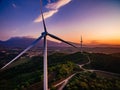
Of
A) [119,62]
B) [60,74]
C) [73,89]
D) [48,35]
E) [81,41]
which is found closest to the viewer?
[48,35]

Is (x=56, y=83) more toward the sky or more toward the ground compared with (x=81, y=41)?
more toward the ground

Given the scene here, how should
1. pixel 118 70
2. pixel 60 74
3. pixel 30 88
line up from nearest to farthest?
pixel 30 88 → pixel 60 74 → pixel 118 70

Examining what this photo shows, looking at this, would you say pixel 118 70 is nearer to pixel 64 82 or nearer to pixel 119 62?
pixel 119 62

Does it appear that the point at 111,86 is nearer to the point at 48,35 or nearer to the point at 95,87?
the point at 95,87

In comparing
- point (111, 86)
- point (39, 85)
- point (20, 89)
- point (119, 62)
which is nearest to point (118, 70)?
point (119, 62)

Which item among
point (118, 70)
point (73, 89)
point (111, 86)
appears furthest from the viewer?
point (118, 70)

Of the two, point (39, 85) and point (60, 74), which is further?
point (60, 74)

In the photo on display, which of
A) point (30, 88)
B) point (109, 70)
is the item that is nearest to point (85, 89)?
point (30, 88)

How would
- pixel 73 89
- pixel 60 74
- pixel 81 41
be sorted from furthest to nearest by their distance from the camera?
1. pixel 81 41
2. pixel 60 74
3. pixel 73 89

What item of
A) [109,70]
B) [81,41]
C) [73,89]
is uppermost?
[81,41]
